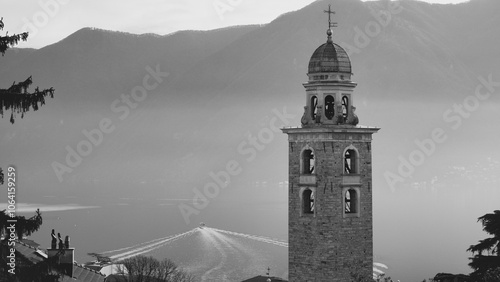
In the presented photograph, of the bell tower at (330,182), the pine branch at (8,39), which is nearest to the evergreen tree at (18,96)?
the pine branch at (8,39)

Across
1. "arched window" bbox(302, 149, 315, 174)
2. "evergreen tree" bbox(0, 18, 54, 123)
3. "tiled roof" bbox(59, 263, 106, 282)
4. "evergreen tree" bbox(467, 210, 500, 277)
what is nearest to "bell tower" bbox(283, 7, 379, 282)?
"arched window" bbox(302, 149, 315, 174)

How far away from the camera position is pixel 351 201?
33312mm

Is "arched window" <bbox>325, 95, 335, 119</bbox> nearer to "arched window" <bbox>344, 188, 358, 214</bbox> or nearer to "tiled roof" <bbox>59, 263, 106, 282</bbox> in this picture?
"arched window" <bbox>344, 188, 358, 214</bbox>

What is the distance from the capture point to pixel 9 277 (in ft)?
55.5

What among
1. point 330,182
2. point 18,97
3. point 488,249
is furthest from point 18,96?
point 488,249

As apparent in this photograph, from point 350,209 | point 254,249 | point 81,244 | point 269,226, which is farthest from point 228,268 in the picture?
point 350,209

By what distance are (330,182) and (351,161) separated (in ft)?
4.05

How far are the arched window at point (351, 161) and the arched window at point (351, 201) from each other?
683 mm

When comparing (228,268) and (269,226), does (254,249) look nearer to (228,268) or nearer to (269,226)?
(228,268)

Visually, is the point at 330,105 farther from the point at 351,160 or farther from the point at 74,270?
the point at 74,270

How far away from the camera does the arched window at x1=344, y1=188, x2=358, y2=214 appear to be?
33.1m

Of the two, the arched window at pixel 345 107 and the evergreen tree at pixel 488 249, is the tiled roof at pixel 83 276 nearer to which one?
the arched window at pixel 345 107

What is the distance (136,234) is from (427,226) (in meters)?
58.5

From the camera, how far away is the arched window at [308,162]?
3328cm
